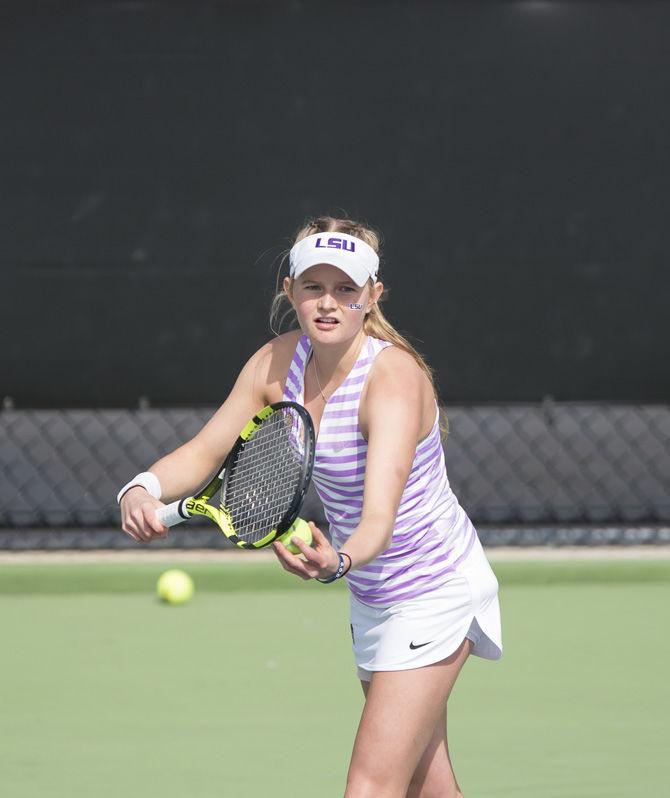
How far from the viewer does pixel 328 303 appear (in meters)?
2.77

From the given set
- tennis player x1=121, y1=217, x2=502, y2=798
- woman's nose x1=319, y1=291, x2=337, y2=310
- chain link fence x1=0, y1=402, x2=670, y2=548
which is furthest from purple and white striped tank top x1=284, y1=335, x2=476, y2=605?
chain link fence x1=0, y1=402, x2=670, y2=548

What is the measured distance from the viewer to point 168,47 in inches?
230

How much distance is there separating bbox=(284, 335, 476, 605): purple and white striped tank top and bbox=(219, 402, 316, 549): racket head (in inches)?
2.8

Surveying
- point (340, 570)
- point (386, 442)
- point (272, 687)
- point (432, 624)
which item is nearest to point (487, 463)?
point (272, 687)

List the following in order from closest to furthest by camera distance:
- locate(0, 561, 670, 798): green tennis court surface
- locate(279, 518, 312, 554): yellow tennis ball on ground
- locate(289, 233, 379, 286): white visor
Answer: locate(279, 518, 312, 554): yellow tennis ball on ground
locate(289, 233, 379, 286): white visor
locate(0, 561, 670, 798): green tennis court surface

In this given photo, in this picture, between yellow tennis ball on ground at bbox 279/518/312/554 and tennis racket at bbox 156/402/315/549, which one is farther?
tennis racket at bbox 156/402/315/549

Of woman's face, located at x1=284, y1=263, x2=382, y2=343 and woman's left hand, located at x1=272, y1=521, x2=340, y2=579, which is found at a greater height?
woman's face, located at x1=284, y1=263, x2=382, y2=343

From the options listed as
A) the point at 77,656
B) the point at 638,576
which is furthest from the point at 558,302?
the point at 77,656

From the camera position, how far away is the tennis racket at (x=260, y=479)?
103 inches

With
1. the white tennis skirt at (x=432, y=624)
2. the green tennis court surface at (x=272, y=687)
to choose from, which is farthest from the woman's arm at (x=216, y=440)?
the green tennis court surface at (x=272, y=687)

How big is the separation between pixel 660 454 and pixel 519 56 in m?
1.55

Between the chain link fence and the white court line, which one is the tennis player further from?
the chain link fence

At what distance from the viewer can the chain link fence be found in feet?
19.9

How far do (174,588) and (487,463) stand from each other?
4.87 ft
